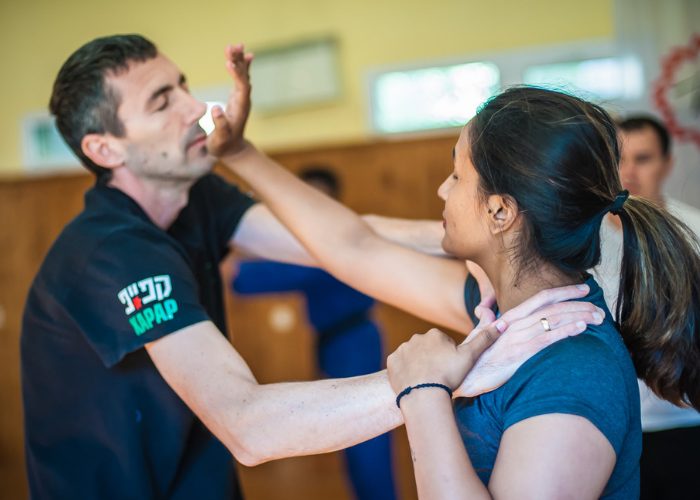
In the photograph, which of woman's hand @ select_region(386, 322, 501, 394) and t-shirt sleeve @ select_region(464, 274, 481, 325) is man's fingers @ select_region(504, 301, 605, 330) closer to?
woman's hand @ select_region(386, 322, 501, 394)

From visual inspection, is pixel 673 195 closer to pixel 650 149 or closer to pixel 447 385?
pixel 650 149

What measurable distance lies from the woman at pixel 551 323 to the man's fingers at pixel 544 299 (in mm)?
40

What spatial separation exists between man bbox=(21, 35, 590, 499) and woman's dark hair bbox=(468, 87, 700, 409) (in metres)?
0.11

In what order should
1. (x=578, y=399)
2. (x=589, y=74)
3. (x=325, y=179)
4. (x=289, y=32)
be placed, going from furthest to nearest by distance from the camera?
(x=289, y=32)
(x=589, y=74)
(x=325, y=179)
(x=578, y=399)

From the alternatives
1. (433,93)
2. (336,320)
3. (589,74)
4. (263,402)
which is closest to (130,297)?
(263,402)

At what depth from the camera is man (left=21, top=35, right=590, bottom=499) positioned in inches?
53.2

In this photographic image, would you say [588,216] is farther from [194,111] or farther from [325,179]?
[325,179]

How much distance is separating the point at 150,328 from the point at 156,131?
53cm

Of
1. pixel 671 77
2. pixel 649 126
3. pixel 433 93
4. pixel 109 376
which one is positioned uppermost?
pixel 109 376

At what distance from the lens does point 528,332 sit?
1.19 m

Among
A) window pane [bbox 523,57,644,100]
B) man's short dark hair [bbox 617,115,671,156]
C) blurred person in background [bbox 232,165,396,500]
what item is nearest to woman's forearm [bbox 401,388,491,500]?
man's short dark hair [bbox 617,115,671,156]

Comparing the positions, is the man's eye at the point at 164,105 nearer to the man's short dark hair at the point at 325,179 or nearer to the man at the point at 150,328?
the man at the point at 150,328

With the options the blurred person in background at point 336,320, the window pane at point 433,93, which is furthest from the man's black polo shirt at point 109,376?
the window pane at point 433,93

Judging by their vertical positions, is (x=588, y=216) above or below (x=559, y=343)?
above
